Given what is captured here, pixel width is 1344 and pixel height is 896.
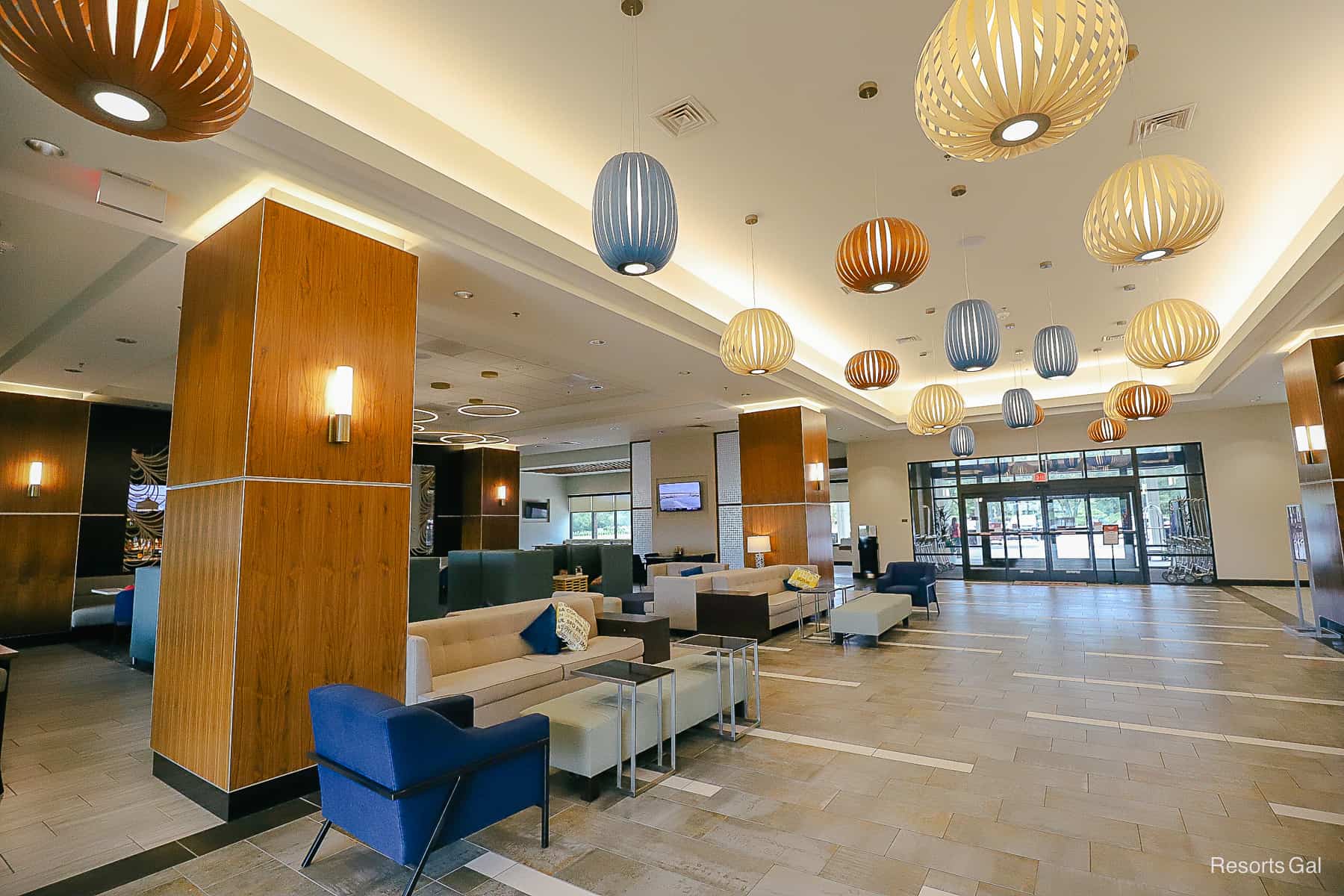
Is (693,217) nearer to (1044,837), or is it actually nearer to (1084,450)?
(1044,837)

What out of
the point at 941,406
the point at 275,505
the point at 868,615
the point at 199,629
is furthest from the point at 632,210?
the point at 868,615

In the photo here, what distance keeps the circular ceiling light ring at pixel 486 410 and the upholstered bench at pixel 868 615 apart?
24.1ft

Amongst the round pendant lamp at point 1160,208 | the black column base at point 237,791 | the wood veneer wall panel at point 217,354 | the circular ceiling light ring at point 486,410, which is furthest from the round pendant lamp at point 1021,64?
the circular ceiling light ring at point 486,410

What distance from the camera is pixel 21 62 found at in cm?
165

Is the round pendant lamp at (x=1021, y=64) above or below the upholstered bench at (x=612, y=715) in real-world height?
above

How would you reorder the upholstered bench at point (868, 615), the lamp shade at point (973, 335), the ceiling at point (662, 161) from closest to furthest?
the ceiling at point (662, 161) < the lamp shade at point (973, 335) < the upholstered bench at point (868, 615)

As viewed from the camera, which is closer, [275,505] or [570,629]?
[275,505]

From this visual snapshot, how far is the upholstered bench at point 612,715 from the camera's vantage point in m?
3.92

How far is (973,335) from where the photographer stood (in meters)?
5.46

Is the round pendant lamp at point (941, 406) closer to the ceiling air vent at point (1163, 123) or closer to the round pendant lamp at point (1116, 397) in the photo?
the round pendant lamp at point (1116, 397)

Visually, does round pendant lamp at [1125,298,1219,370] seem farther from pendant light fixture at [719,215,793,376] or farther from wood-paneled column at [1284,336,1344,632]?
wood-paneled column at [1284,336,1344,632]

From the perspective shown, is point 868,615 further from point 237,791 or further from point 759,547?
point 237,791

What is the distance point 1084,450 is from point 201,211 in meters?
17.3

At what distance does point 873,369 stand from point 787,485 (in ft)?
17.3
